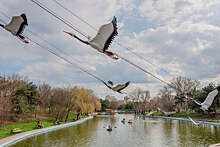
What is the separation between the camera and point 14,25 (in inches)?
222

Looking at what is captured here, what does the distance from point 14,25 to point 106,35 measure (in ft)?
9.38

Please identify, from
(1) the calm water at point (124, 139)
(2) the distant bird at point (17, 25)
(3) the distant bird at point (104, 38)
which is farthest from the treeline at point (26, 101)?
(3) the distant bird at point (104, 38)

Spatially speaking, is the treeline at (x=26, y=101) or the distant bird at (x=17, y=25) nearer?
the distant bird at (x=17, y=25)

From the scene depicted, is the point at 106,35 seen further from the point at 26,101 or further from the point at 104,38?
the point at 26,101

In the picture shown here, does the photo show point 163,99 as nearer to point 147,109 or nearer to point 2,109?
point 147,109

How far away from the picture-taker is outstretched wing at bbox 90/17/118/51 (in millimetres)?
4758

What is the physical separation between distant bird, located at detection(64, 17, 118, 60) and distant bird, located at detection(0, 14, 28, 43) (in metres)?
1.64

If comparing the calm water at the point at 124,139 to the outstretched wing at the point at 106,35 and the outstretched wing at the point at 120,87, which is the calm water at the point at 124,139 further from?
the outstretched wing at the point at 106,35

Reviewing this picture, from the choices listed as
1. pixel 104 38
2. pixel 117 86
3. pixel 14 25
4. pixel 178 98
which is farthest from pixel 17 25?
pixel 178 98

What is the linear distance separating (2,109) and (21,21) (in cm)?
1823

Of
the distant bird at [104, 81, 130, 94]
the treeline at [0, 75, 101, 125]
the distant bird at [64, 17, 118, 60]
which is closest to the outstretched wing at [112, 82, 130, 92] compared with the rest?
the distant bird at [104, 81, 130, 94]

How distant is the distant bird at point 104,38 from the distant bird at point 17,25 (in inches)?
64.4

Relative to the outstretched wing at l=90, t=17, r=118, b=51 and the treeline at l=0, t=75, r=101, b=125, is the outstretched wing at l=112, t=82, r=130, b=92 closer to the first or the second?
the outstretched wing at l=90, t=17, r=118, b=51

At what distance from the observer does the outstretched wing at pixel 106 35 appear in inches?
187
